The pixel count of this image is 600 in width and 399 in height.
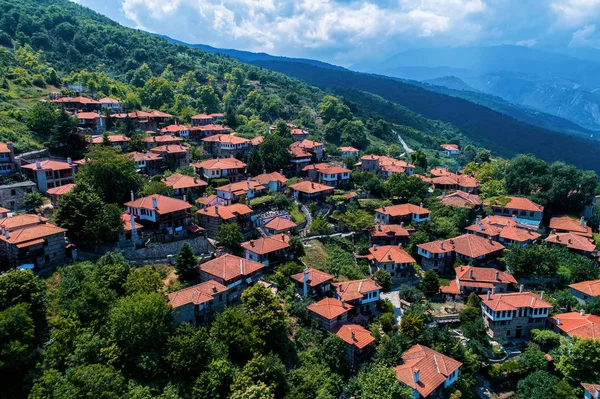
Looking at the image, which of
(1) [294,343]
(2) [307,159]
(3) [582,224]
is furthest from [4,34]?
(3) [582,224]

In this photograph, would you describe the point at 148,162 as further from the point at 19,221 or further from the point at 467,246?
the point at 467,246

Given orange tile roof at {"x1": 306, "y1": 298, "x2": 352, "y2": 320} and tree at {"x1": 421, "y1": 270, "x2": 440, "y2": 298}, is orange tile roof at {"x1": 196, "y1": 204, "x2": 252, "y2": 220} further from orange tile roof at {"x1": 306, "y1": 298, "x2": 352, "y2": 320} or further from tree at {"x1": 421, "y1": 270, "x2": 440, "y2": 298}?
tree at {"x1": 421, "y1": 270, "x2": 440, "y2": 298}

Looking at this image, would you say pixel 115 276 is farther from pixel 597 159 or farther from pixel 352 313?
pixel 597 159

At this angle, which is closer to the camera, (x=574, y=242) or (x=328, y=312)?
(x=328, y=312)

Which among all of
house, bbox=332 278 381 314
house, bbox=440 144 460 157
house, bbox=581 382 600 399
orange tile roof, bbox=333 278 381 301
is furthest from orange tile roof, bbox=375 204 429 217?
house, bbox=440 144 460 157

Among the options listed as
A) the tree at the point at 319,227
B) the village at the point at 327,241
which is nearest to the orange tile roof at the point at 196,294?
the village at the point at 327,241

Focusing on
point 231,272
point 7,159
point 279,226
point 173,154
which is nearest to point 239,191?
point 279,226
